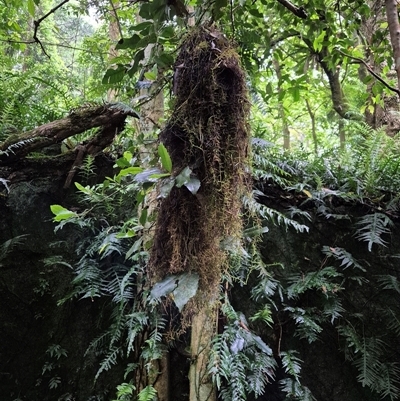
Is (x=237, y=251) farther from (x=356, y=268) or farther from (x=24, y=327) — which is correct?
(x=24, y=327)

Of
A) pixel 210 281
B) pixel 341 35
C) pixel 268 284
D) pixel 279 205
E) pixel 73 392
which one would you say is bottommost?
pixel 73 392

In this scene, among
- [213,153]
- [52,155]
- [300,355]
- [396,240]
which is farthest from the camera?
[52,155]

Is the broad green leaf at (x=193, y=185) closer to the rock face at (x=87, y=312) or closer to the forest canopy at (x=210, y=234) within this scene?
the forest canopy at (x=210, y=234)

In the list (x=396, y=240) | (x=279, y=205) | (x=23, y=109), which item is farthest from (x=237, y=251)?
(x=23, y=109)

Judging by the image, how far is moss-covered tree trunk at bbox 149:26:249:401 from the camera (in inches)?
39.5

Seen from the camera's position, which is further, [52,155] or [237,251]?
[52,155]

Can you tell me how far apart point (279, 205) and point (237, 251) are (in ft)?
3.48

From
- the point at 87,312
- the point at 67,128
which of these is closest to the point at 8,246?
the point at 87,312

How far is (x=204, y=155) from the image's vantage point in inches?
38.9

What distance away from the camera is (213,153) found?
0.99 metres

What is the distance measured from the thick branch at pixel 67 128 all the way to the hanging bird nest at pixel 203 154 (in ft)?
2.67

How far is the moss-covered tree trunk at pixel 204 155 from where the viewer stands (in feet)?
3.29

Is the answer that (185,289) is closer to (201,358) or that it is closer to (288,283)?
(201,358)

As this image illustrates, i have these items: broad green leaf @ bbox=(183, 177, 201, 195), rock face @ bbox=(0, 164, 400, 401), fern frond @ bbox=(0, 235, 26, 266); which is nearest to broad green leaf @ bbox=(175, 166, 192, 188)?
broad green leaf @ bbox=(183, 177, 201, 195)
